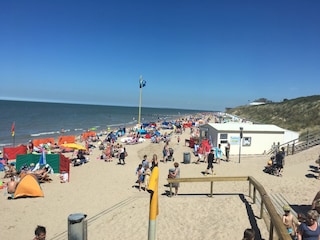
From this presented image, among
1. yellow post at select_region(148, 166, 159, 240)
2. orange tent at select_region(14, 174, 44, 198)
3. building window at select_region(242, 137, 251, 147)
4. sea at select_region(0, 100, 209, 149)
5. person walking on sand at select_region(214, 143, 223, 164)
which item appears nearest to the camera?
yellow post at select_region(148, 166, 159, 240)

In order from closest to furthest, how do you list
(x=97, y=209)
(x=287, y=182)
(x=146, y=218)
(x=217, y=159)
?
(x=146, y=218) < (x=97, y=209) < (x=287, y=182) < (x=217, y=159)

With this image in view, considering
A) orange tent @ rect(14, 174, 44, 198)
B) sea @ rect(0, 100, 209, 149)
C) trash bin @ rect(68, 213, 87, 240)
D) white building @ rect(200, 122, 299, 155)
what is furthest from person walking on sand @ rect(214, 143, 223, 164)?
trash bin @ rect(68, 213, 87, 240)

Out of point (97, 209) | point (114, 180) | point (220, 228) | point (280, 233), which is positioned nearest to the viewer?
point (280, 233)

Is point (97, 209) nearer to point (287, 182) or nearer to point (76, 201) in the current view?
point (76, 201)

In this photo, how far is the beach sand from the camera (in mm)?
6891

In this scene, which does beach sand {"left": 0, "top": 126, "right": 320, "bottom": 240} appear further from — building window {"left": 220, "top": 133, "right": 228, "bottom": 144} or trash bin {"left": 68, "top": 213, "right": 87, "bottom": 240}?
trash bin {"left": 68, "top": 213, "right": 87, "bottom": 240}

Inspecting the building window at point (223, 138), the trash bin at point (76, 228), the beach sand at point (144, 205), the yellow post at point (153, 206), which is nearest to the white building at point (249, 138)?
the building window at point (223, 138)

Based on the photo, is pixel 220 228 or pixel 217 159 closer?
pixel 220 228

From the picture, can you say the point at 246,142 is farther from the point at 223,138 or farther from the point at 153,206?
the point at 153,206

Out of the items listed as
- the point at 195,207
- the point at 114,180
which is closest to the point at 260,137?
the point at 114,180

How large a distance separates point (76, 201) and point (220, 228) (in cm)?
579

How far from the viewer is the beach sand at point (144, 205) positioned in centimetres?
689

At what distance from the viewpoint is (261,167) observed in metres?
14.6

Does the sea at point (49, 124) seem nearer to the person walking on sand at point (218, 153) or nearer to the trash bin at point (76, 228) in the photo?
the person walking on sand at point (218, 153)
